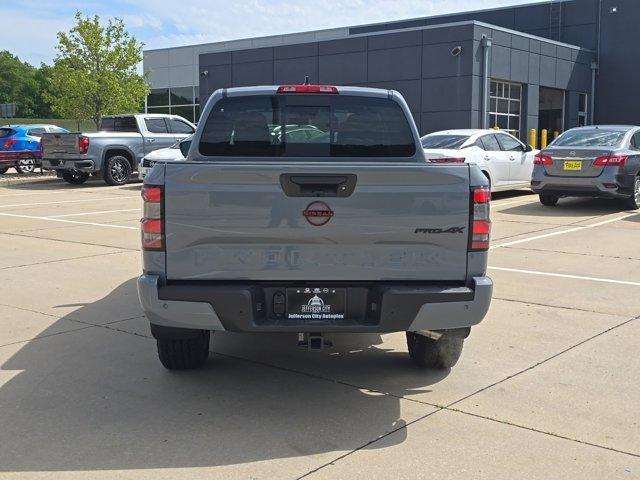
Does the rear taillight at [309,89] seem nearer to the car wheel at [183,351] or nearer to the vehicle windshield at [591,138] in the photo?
the car wheel at [183,351]

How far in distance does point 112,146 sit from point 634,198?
13363 mm

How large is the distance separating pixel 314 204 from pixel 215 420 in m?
1.32

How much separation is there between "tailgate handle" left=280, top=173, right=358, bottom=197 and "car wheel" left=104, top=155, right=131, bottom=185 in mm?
17428

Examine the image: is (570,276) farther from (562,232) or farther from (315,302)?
(315,302)

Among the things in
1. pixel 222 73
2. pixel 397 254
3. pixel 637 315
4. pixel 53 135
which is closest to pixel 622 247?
pixel 637 315

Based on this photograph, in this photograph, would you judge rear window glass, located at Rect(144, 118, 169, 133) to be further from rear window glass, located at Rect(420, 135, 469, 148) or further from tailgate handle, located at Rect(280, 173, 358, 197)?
tailgate handle, located at Rect(280, 173, 358, 197)

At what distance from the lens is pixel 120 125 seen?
21.3 m

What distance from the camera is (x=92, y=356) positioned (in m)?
5.32

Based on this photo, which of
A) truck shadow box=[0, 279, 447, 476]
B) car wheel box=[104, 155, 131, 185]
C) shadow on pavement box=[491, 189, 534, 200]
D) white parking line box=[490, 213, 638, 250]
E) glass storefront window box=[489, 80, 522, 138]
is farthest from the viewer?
glass storefront window box=[489, 80, 522, 138]

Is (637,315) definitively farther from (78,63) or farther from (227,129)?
(78,63)

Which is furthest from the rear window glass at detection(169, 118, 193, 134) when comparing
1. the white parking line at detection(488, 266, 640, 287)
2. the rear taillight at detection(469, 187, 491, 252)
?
the rear taillight at detection(469, 187, 491, 252)

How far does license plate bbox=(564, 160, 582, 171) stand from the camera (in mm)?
13664

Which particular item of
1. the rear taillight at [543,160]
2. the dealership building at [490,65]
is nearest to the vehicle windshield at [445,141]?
the rear taillight at [543,160]

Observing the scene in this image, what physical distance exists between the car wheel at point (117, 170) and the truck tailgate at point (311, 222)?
1721cm
